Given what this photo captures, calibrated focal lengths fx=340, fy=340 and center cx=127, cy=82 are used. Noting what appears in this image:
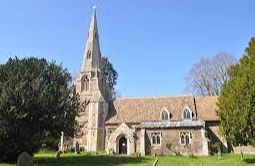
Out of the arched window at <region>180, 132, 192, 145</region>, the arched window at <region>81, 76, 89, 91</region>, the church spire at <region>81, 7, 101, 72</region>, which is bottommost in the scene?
the arched window at <region>180, 132, 192, 145</region>

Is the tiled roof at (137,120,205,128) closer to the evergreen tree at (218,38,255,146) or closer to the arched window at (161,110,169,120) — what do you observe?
the arched window at (161,110,169,120)

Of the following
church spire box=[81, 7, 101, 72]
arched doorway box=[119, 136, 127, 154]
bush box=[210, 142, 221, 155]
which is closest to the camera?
bush box=[210, 142, 221, 155]

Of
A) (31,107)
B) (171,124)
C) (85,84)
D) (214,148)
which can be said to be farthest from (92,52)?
(31,107)

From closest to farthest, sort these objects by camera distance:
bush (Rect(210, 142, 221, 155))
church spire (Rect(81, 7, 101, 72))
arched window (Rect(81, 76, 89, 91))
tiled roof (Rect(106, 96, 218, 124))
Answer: bush (Rect(210, 142, 221, 155)), tiled roof (Rect(106, 96, 218, 124)), arched window (Rect(81, 76, 89, 91)), church spire (Rect(81, 7, 101, 72))

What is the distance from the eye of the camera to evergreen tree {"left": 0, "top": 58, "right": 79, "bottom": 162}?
27.5 metres

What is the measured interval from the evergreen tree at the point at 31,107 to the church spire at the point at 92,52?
22.5 metres

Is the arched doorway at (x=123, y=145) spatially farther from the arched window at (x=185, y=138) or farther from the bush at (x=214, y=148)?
the bush at (x=214, y=148)

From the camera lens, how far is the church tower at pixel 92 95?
47.8 metres

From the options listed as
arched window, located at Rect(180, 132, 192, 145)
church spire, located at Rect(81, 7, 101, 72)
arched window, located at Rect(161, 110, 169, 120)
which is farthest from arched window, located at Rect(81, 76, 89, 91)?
arched window, located at Rect(180, 132, 192, 145)

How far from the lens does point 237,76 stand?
1213 inches

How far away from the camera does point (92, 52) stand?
55.9 meters

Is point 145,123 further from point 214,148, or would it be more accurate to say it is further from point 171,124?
point 214,148

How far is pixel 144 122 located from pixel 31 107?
20.8 m

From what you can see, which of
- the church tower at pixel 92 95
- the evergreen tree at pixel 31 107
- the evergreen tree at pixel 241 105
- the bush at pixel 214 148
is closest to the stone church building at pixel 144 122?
the church tower at pixel 92 95
